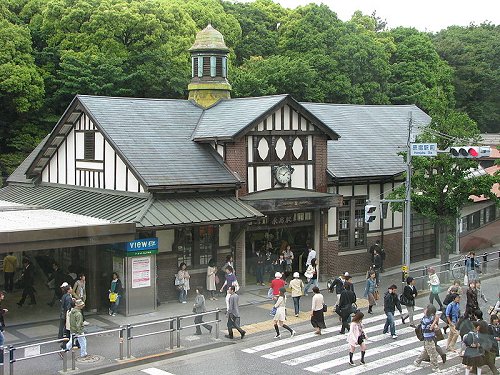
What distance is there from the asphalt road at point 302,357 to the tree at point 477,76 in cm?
5476

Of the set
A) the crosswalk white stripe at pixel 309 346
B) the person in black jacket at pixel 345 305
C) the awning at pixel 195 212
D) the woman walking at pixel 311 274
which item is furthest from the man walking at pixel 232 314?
the woman walking at pixel 311 274

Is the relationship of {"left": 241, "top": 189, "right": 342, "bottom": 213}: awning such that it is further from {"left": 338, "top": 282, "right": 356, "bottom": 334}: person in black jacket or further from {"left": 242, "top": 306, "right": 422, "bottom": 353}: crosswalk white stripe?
{"left": 338, "top": 282, "right": 356, "bottom": 334}: person in black jacket

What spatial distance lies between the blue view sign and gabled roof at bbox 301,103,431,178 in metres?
8.91

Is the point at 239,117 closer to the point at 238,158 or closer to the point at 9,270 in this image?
the point at 238,158

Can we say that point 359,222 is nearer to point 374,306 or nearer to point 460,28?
point 374,306

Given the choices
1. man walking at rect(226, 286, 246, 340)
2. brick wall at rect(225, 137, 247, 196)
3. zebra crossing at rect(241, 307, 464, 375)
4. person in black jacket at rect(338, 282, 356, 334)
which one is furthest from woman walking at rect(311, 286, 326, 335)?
brick wall at rect(225, 137, 247, 196)

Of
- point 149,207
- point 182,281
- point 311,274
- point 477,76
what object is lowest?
point 182,281

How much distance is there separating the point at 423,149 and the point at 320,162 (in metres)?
5.06

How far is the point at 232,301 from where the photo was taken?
1959cm

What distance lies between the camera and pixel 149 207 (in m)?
23.2

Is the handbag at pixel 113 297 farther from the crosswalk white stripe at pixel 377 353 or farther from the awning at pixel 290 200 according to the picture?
the crosswalk white stripe at pixel 377 353

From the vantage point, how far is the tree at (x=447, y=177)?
26656mm

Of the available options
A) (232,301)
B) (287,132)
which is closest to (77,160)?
(287,132)

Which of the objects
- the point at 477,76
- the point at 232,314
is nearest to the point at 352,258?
the point at 232,314
